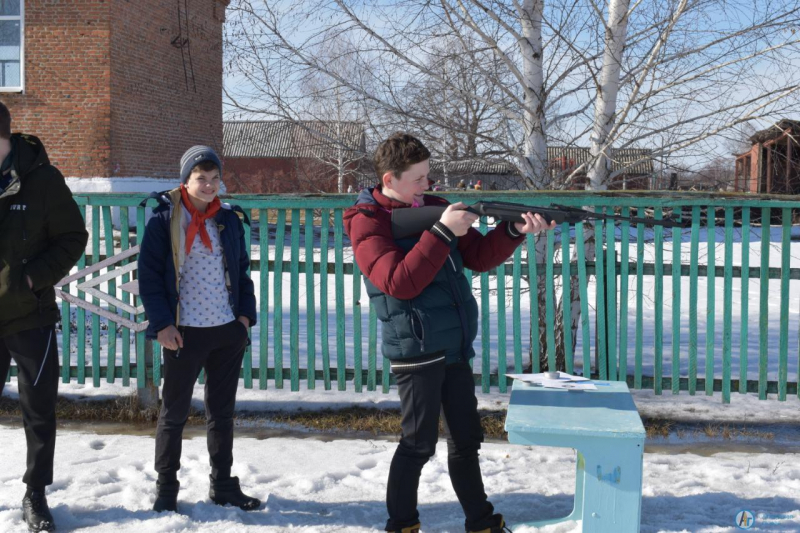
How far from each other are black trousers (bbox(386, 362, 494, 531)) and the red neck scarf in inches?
47.6

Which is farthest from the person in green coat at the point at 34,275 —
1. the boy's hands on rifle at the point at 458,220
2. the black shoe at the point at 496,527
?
the black shoe at the point at 496,527

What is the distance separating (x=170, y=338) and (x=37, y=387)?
0.64m

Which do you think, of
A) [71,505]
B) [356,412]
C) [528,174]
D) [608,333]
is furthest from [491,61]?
[71,505]

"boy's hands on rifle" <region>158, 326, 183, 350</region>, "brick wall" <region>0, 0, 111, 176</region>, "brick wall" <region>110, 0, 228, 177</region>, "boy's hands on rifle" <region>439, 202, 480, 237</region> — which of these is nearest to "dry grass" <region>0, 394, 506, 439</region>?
"boy's hands on rifle" <region>158, 326, 183, 350</region>

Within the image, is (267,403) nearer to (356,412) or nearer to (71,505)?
(356,412)

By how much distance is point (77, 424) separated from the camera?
17.9 feet

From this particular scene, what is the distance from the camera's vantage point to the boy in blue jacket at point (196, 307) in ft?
12.3

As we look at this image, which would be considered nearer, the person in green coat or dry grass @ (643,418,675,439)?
the person in green coat

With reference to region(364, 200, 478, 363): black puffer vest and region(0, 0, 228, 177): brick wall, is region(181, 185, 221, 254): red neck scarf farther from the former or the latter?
region(0, 0, 228, 177): brick wall

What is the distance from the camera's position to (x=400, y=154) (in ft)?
10.6

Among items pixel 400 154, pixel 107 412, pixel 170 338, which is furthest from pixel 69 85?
pixel 400 154

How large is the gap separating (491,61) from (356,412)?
116 inches

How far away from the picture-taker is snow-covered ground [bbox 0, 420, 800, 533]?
3.78 m

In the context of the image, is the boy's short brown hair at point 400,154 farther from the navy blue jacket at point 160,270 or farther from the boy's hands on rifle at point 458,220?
the navy blue jacket at point 160,270
